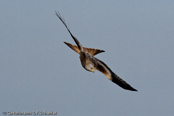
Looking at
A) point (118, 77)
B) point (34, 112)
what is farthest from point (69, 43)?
point (34, 112)

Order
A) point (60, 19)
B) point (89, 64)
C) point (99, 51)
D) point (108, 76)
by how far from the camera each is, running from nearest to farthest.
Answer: point (60, 19)
point (89, 64)
point (108, 76)
point (99, 51)

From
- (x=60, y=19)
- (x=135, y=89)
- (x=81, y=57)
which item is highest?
(x=60, y=19)

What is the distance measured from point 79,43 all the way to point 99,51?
7.68 feet

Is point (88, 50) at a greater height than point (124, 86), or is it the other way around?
point (88, 50)

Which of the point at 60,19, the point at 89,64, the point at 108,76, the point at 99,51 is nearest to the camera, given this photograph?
the point at 60,19

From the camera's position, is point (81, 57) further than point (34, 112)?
No

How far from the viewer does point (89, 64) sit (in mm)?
13641

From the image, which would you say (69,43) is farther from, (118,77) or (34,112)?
(34,112)

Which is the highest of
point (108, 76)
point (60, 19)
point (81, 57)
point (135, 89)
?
point (60, 19)

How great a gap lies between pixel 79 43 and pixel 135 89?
147 inches

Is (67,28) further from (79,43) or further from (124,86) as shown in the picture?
(124,86)

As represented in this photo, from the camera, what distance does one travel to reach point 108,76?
14633mm

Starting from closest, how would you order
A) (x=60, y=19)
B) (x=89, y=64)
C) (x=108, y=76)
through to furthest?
(x=60, y=19) < (x=89, y=64) < (x=108, y=76)

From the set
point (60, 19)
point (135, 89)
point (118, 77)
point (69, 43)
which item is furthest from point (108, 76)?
point (60, 19)
